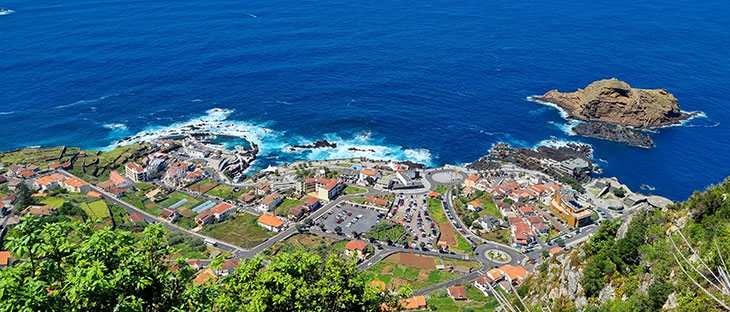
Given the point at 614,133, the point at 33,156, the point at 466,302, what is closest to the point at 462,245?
the point at 466,302

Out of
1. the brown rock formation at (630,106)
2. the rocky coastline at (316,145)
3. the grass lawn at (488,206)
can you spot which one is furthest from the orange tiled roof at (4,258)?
the brown rock formation at (630,106)

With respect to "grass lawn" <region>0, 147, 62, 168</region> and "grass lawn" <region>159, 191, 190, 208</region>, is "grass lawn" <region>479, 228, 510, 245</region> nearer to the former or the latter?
"grass lawn" <region>159, 191, 190, 208</region>

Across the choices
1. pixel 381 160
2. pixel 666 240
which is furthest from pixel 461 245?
A: pixel 666 240

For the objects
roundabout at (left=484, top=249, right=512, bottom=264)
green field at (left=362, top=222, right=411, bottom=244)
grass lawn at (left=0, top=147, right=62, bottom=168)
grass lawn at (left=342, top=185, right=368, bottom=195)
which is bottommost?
grass lawn at (left=342, top=185, right=368, bottom=195)

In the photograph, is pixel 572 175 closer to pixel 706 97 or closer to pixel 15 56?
pixel 706 97

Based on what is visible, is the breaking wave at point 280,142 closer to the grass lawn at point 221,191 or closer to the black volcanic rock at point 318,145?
the black volcanic rock at point 318,145

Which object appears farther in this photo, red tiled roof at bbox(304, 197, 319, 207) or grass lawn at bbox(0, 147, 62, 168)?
grass lawn at bbox(0, 147, 62, 168)

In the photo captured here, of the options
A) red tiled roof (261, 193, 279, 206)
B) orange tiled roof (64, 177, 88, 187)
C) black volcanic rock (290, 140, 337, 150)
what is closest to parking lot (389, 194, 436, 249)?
red tiled roof (261, 193, 279, 206)
